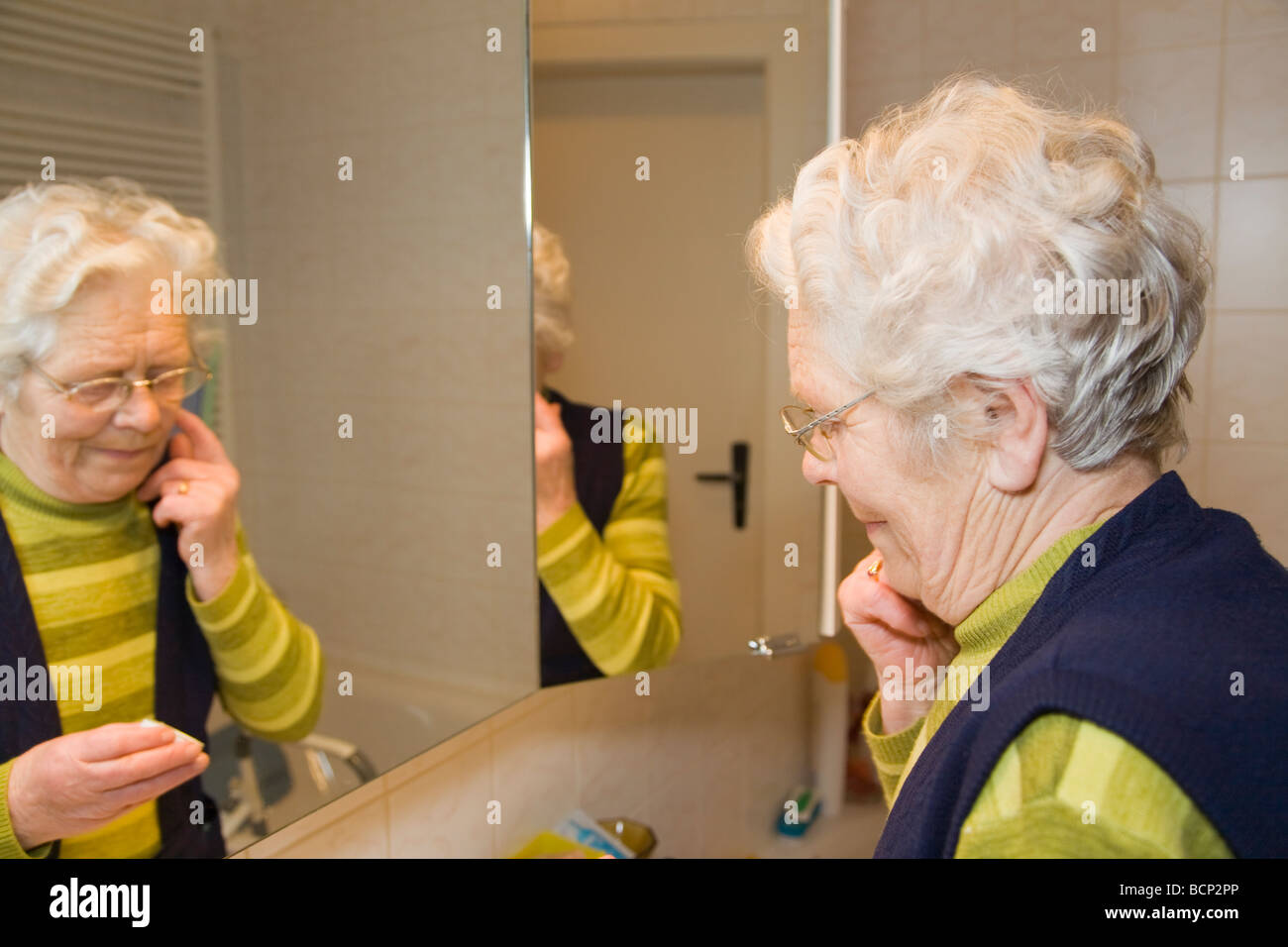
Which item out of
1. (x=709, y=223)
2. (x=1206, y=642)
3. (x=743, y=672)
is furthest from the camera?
(x=743, y=672)

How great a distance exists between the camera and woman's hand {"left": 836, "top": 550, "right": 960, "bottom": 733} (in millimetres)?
995

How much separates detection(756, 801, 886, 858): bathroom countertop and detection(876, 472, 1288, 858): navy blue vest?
1.53m

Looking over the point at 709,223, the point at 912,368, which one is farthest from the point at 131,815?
the point at 709,223

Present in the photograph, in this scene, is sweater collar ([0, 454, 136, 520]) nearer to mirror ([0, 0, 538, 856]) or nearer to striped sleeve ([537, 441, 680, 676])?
mirror ([0, 0, 538, 856])

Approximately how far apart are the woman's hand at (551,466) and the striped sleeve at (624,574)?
1cm

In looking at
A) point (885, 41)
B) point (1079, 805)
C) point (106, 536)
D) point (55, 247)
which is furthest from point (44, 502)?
point (885, 41)

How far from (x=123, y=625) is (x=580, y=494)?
0.58 metres

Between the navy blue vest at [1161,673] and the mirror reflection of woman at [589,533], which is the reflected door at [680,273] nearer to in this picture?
the mirror reflection of woman at [589,533]

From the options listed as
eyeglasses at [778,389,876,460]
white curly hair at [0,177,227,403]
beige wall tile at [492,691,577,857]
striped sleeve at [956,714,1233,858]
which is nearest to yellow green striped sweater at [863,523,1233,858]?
striped sleeve at [956,714,1233,858]

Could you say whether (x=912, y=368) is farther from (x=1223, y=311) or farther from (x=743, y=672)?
(x=743, y=672)

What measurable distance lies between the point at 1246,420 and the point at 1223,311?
7.6 inches

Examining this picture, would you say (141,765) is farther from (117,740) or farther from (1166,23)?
(1166,23)

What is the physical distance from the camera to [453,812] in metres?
1.35

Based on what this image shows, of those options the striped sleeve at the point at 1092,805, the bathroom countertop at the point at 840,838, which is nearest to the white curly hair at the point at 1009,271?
the striped sleeve at the point at 1092,805
